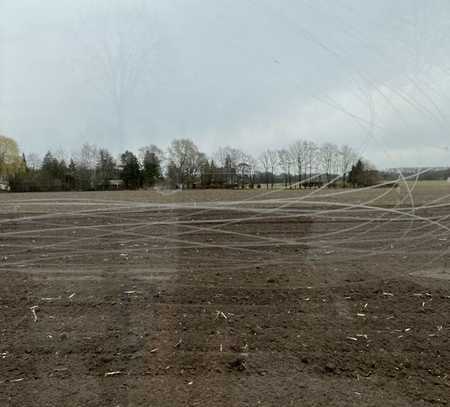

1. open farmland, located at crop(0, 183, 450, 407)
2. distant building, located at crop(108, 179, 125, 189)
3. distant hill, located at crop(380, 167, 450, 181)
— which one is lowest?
open farmland, located at crop(0, 183, 450, 407)

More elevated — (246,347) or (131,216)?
(131,216)

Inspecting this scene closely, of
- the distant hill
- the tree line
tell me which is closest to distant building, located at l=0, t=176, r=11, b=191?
the tree line

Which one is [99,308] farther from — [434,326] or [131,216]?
[434,326]

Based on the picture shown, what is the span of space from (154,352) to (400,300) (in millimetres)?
2377

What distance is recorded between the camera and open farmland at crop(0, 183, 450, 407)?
2.09 m

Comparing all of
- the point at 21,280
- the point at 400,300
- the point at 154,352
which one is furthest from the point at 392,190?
the point at 21,280

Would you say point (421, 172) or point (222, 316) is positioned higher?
point (421, 172)

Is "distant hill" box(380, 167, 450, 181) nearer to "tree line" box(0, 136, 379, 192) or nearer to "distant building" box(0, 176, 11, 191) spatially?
"tree line" box(0, 136, 379, 192)

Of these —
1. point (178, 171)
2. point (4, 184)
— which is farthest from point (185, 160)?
point (4, 184)

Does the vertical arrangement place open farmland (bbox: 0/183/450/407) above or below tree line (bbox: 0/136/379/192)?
below

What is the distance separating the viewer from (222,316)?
9.74ft

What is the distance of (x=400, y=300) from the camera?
3.29 metres

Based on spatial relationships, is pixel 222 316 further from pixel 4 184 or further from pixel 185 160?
pixel 4 184

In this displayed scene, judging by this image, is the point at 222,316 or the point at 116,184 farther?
the point at 222,316
